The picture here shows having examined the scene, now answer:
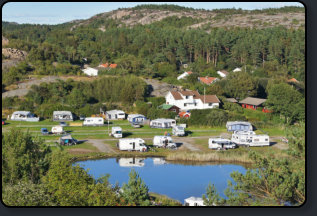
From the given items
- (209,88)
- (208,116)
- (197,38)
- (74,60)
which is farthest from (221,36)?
A: (208,116)

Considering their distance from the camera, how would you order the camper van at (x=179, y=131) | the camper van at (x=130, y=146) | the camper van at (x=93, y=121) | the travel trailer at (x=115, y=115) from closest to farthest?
the camper van at (x=130, y=146) → the camper van at (x=179, y=131) → the camper van at (x=93, y=121) → the travel trailer at (x=115, y=115)

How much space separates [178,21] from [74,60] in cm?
3649

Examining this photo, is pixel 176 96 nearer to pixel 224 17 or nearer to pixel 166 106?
pixel 166 106

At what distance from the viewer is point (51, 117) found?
24.1 meters

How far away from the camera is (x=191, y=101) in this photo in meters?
26.4

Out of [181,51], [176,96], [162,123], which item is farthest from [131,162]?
[181,51]

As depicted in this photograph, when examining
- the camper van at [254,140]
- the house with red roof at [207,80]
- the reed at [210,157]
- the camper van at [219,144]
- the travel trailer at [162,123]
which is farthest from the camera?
the house with red roof at [207,80]

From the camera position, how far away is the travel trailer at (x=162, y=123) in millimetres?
22052

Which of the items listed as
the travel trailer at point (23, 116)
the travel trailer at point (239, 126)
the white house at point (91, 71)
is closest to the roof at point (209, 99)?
the travel trailer at point (239, 126)

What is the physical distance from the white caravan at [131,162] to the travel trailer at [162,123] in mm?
5873

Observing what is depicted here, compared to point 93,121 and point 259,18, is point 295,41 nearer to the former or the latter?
point 93,121

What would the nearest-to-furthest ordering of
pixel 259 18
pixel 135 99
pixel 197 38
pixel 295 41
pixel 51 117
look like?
1. pixel 51 117
2. pixel 135 99
3. pixel 295 41
4. pixel 197 38
5. pixel 259 18

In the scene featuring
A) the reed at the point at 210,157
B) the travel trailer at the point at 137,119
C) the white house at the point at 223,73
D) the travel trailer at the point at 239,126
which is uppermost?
the white house at the point at 223,73

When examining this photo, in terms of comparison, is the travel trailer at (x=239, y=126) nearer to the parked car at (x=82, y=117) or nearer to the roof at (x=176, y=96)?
the roof at (x=176, y=96)
